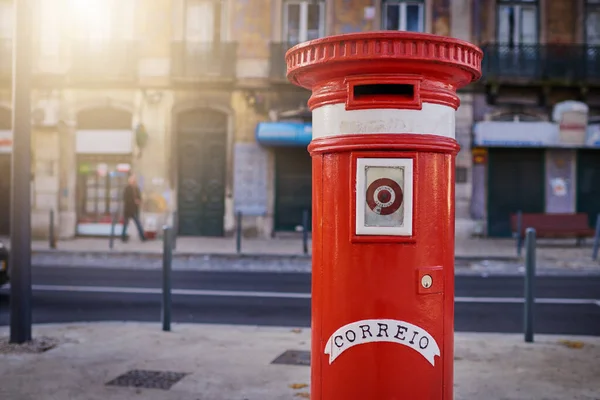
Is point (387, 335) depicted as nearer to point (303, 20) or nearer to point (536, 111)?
point (303, 20)

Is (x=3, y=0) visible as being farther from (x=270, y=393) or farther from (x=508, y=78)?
(x=270, y=393)

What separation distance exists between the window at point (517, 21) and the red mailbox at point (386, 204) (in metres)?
19.9

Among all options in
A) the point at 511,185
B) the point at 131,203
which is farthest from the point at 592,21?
the point at 131,203

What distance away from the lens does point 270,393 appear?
4898 millimetres

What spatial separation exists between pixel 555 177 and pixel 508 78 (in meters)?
3.40

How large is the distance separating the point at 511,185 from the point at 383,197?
19.5m

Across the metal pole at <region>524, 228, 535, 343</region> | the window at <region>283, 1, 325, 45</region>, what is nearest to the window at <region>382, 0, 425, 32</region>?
the window at <region>283, 1, 325, 45</region>

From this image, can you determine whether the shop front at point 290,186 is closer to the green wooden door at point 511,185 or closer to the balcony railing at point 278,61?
the balcony railing at point 278,61

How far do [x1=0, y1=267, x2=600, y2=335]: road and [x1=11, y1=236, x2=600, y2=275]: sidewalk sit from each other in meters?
1.47

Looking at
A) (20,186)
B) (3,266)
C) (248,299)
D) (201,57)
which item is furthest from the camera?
(201,57)

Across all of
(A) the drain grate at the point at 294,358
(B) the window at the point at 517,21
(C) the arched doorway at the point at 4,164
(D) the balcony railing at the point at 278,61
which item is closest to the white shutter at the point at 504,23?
(B) the window at the point at 517,21

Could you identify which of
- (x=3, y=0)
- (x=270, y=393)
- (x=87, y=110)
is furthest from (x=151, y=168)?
(x=270, y=393)

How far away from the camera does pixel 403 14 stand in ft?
70.9

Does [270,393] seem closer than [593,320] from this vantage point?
Yes
